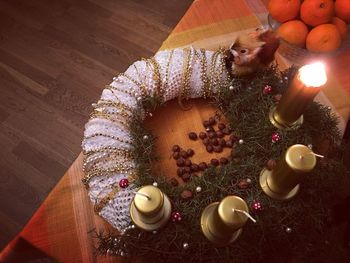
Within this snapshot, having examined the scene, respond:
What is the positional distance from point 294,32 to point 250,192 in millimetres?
433

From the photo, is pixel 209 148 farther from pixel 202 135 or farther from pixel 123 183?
pixel 123 183

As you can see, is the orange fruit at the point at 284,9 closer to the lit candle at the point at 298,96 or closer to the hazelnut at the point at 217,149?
the lit candle at the point at 298,96

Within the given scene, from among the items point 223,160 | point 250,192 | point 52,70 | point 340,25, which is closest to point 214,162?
point 223,160

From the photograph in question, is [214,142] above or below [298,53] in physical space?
below

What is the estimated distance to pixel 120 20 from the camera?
1.85 meters

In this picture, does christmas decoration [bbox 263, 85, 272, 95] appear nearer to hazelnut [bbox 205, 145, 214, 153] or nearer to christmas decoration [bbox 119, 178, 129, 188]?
hazelnut [bbox 205, 145, 214, 153]

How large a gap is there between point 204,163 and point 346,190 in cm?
52

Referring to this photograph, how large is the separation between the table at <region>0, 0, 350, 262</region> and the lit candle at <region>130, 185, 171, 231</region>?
13 cm

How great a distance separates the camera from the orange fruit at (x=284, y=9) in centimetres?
93

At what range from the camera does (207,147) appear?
903mm

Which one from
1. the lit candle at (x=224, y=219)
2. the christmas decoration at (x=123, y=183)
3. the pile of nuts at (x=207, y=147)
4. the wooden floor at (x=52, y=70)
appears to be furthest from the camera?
the wooden floor at (x=52, y=70)

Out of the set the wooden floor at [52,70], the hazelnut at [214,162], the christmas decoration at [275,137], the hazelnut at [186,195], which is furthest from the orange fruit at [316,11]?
the wooden floor at [52,70]

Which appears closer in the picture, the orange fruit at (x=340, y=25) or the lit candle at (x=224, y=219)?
the lit candle at (x=224, y=219)

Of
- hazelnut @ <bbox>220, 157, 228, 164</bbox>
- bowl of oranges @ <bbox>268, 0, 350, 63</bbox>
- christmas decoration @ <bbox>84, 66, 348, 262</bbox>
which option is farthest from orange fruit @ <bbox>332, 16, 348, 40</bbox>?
hazelnut @ <bbox>220, 157, 228, 164</bbox>
